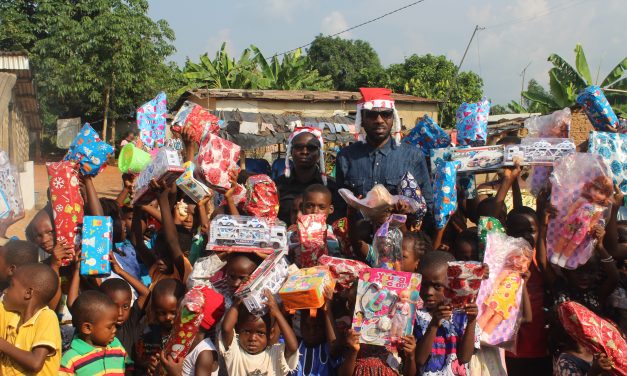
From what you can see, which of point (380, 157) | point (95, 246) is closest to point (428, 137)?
point (380, 157)

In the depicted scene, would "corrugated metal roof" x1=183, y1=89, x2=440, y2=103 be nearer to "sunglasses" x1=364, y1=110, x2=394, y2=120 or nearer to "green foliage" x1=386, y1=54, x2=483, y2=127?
"green foliage" x1=386, y1=54, x2=483, y2=127

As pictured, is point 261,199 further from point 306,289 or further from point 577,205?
point 577,205

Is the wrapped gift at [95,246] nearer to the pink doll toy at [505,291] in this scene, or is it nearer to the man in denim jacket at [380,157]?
the man in denim jacket at [380,157]

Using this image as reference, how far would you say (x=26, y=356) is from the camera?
3348 millimetres

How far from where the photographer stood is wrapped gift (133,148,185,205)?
410 centimetres

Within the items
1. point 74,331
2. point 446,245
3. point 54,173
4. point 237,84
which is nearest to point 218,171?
point 54,173

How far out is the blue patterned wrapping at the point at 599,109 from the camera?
16.5ft

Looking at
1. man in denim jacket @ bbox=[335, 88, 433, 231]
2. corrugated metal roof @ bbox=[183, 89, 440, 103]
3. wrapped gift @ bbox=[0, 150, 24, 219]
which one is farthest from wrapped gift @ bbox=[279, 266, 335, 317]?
corrugated metal roof @ bbox=[183, 89, 440, 103]

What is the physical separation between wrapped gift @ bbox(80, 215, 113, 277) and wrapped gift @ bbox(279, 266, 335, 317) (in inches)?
45.2

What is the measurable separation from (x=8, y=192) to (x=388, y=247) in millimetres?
2417

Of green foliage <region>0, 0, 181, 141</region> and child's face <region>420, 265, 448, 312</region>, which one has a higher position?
green foliage <region>0, 0, 181, 141</region>

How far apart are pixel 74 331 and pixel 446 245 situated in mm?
2519

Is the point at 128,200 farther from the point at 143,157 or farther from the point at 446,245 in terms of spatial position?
the point at 446,245

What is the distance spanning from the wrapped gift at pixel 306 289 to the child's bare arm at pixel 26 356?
4.13 feet
